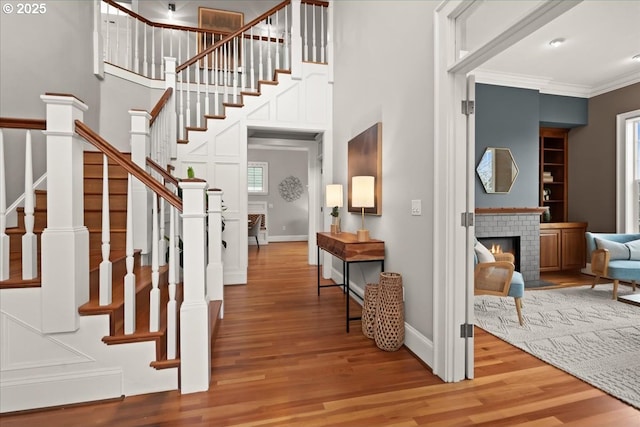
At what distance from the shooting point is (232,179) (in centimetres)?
446

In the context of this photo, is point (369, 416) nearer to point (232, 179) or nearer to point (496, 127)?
point (232, 179)

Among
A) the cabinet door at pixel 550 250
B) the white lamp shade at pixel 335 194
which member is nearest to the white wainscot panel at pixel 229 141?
the white lamp shade at pixel 335 194

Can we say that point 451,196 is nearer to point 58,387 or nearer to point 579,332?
point 579,332

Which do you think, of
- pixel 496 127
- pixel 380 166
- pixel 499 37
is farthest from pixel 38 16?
pixel 496 127

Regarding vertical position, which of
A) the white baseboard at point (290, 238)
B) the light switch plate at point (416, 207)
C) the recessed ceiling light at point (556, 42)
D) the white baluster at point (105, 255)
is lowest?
the white baseboard at point (290, 238)

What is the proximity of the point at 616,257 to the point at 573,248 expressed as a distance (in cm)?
126

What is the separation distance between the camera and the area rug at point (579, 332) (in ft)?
6.65

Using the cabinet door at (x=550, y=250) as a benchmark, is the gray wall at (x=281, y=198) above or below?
above

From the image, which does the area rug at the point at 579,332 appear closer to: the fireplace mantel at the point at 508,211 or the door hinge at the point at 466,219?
the fireplace mantel at the point at 508,211

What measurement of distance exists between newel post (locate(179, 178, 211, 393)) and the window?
24.7 feet

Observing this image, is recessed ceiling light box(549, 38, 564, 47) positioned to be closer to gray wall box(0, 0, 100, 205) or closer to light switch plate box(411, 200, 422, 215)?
light switch plate box(411, 200, 422, 215)

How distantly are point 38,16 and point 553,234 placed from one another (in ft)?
24.4

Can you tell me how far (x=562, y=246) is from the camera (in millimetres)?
4980

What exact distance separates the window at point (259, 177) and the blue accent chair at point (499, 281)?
23.9 feet
